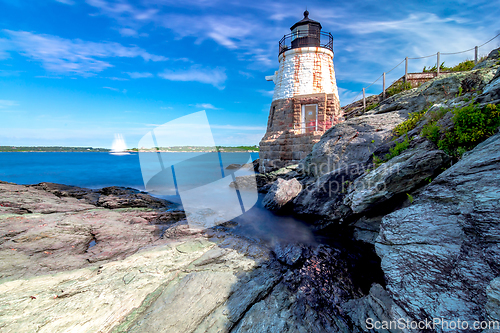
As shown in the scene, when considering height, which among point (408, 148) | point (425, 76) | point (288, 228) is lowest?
point (288, 228)

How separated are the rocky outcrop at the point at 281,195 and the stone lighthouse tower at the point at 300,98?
6.51 m

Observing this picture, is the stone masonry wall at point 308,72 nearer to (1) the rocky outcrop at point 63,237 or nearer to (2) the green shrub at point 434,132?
(2) the green shrub at point 434,132

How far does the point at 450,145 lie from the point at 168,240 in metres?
9.09

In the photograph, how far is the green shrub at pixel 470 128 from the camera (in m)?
4.66

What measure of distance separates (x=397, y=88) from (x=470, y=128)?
1380 centimetres

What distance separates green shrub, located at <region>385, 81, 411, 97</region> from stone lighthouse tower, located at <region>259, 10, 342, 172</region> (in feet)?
13.5

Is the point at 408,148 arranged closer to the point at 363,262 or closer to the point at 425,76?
the point at 363,262

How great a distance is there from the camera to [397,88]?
52.7 feet

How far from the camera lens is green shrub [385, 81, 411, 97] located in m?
15.7

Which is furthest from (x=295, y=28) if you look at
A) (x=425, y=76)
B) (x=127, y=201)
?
(x=127, y=201)

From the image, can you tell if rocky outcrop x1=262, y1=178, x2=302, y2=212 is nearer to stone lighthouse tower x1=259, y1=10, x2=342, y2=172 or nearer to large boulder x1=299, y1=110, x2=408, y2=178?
large boulder x1=299, y1=110, x2=408, y2=178

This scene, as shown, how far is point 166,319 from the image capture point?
12.3 ft

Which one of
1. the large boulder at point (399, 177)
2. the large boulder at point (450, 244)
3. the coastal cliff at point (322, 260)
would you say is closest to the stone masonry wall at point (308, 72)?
the coastal cliff at point (322, 260)

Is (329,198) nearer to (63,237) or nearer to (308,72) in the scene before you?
(63,237)
